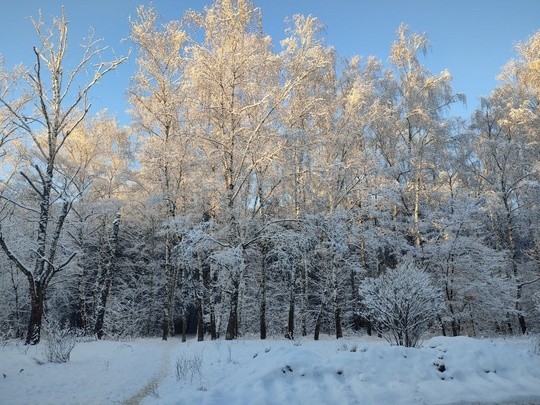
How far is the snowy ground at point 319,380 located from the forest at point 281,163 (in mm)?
4216

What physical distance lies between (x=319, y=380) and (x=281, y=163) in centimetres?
880

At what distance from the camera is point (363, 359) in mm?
5871

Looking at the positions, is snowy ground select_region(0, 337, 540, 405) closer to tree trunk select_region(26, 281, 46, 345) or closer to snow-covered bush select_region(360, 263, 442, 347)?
snow-covered bush select_region(360, 263, 442, 347)

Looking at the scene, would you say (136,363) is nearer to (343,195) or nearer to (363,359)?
(363,359)

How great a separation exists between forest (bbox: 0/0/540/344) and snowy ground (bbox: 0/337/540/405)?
166 inches

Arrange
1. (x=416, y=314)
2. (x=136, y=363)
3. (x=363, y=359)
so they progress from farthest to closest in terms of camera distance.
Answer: (x=136, y=363) → (x=416, y=314) → (x=363, y=359)

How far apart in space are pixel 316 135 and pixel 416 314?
9.74 metres

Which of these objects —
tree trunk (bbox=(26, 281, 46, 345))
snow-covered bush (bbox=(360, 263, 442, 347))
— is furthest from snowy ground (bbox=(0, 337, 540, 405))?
tree trunk (bbox=(26, 281, 46, 345))

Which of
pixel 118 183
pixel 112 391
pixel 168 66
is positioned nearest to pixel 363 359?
pixel 112 391

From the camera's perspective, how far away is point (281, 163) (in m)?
12.9

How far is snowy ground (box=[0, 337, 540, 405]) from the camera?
507 cm

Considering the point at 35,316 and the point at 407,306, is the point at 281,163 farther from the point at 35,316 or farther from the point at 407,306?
the point at 35,316

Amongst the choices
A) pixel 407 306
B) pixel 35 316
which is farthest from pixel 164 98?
pixel 407 306

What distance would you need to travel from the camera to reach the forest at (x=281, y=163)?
40.3 ft
